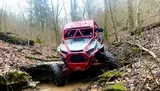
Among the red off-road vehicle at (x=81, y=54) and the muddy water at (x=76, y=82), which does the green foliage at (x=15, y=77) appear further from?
the red off-road vehicle at (x=81, y=54)

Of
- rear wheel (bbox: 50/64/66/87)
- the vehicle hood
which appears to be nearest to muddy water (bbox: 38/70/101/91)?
rear wheel (bbox: 50/64/66/87)

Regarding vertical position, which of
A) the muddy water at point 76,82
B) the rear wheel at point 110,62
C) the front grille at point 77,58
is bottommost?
the muddy water at point 76,82

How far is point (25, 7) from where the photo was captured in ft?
99.9

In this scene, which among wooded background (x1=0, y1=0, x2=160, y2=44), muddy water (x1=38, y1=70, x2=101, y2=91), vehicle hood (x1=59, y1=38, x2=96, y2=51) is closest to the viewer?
muddy water (x1=38, y1=70, x2=101, y2=91)

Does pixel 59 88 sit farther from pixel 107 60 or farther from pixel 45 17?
pixel 45 17

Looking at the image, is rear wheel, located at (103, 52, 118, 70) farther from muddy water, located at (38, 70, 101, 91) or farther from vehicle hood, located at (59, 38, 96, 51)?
muddy water, located at (38, 70, 101, 91)

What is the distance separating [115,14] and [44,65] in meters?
10.8

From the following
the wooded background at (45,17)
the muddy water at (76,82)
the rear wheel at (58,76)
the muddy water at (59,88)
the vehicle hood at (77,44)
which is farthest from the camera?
the wooded background at (45,17)

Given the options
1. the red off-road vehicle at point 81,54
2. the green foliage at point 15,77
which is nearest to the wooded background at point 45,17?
the red off-road vehicle at point 81,54

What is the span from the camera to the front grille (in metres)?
8.38

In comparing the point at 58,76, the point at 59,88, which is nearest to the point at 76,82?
the point at 58,76

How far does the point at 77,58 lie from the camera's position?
8445 mm

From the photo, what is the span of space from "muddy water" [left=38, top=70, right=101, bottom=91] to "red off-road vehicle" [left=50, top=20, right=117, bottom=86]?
0.30 metres

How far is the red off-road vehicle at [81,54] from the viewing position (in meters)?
8.43
